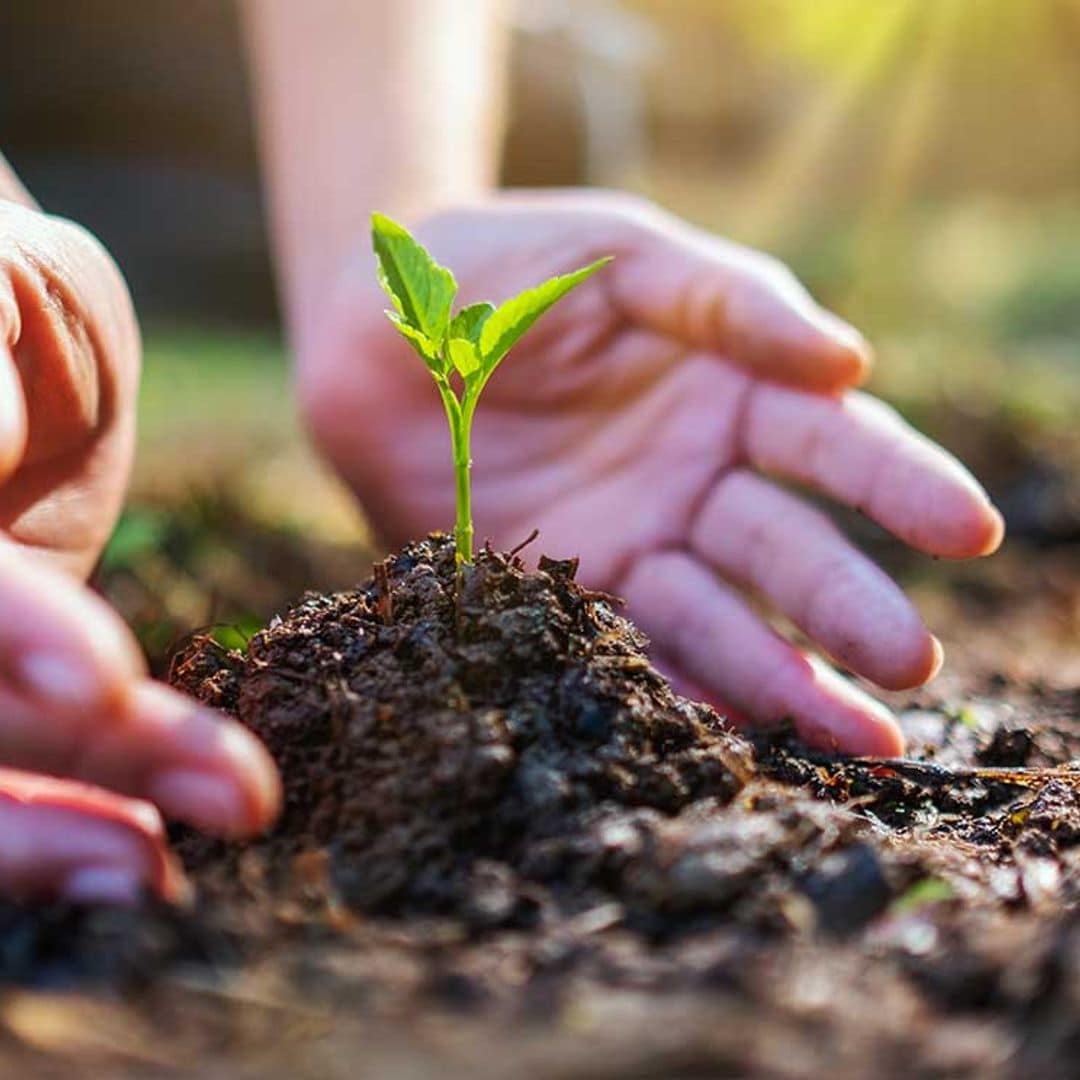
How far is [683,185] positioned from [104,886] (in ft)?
61.9

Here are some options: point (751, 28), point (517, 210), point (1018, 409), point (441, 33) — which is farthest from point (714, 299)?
point (751, 28)

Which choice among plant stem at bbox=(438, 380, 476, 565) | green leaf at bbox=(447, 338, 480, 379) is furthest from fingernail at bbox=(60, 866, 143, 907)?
green leaf at bbox=(447, 338, 480, 379)

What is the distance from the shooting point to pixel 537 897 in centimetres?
129

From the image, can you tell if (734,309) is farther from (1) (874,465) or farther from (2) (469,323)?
(2) (469,323)

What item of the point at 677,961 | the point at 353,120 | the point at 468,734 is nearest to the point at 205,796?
the point at 468,734

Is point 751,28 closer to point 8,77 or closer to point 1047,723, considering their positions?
point 8,77

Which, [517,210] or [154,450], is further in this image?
[154,450]

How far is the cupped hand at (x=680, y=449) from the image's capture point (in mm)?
2330

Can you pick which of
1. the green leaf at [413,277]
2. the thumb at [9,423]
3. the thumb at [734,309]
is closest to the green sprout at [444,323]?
the green leaf at [413,277]

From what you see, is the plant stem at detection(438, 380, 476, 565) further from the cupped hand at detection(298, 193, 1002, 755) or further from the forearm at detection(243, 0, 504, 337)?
the forearm at detection(243, 0, 504, 337)

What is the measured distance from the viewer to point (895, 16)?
16922mm

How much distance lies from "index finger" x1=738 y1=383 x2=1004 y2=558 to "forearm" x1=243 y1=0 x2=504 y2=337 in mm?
1494

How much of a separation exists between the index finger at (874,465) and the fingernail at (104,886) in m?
1.55

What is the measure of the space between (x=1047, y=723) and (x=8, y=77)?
8976 mm
